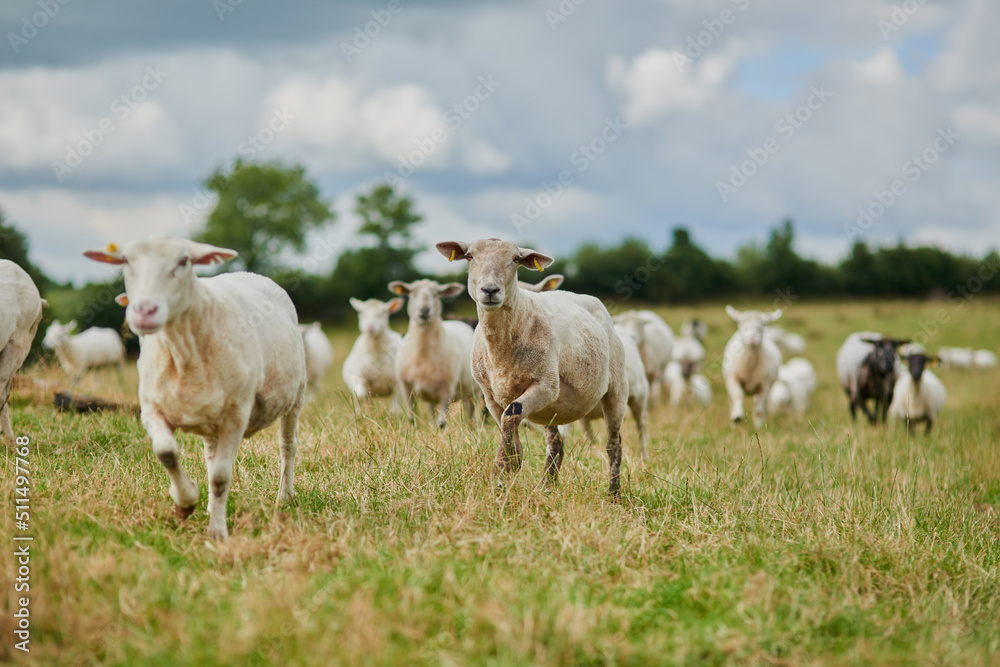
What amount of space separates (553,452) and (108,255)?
12.3ft

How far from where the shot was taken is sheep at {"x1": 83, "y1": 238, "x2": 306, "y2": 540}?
165 inches

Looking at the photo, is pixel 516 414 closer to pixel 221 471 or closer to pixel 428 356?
pixel 221 471

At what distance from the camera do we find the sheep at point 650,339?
14.5 meters

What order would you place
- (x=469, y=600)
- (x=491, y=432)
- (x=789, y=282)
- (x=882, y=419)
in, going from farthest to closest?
(x=789, y=282)
(x=882, y=419)
(x=491, y=432)
(x=469, y=600)

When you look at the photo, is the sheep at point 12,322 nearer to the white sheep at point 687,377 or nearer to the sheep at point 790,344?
the white sheep at point 687,377

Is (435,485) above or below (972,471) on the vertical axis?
above

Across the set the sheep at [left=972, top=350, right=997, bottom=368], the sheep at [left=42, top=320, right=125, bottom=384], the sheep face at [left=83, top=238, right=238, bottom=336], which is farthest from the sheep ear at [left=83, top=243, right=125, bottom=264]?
the sheep at [left=972, top=350, right=997, bottom=368]

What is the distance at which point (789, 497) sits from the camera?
20.2 ft

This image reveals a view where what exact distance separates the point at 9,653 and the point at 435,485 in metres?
2.81

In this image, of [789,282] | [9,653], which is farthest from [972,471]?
[789,282]

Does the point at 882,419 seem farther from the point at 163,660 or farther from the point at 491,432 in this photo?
the point at 163,660

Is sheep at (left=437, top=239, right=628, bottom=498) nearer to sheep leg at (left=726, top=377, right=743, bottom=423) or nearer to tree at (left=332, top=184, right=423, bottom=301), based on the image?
sheep leg at (left=726, top=377, right=743, bottom=423)

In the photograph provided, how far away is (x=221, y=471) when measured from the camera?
4.67 m

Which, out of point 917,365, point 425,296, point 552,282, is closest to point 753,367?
point 917,365
